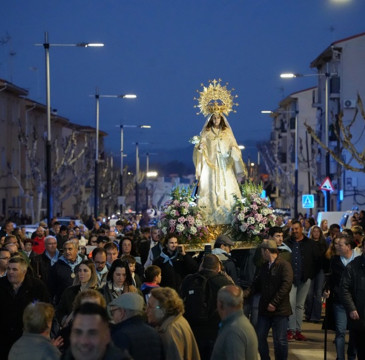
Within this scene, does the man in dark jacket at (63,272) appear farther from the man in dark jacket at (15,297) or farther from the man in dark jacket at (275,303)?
the man in dark jacket at (15,297)

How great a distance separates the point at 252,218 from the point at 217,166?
218 cm

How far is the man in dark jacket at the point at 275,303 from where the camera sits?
1373cm

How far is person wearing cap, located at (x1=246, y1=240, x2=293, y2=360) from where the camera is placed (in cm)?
1373

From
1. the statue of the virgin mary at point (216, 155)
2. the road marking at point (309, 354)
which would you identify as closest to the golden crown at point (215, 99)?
the statue of the virgin mary at point (216, 155)

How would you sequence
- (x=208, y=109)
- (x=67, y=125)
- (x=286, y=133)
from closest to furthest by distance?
1. (x=208, y=109)
2. (x=67, y=125)
3. (x=286, y=133)

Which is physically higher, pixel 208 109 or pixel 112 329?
pixel 208 109

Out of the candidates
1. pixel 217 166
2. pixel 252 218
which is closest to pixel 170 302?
pixel 252 218

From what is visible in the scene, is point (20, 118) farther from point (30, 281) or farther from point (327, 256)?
point (30, 281)

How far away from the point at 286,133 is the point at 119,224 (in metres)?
86.6

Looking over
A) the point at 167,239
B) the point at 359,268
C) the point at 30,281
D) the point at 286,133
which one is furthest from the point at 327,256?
the point at 286,133

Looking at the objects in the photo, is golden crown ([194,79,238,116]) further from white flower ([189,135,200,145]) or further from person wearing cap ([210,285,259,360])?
person wearing cap ([210,285,259,360])

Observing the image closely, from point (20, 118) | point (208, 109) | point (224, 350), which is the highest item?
point (20, 118)

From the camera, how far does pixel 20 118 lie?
7775 centimetres

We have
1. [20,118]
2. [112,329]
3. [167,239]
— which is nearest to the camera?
[112,329]
